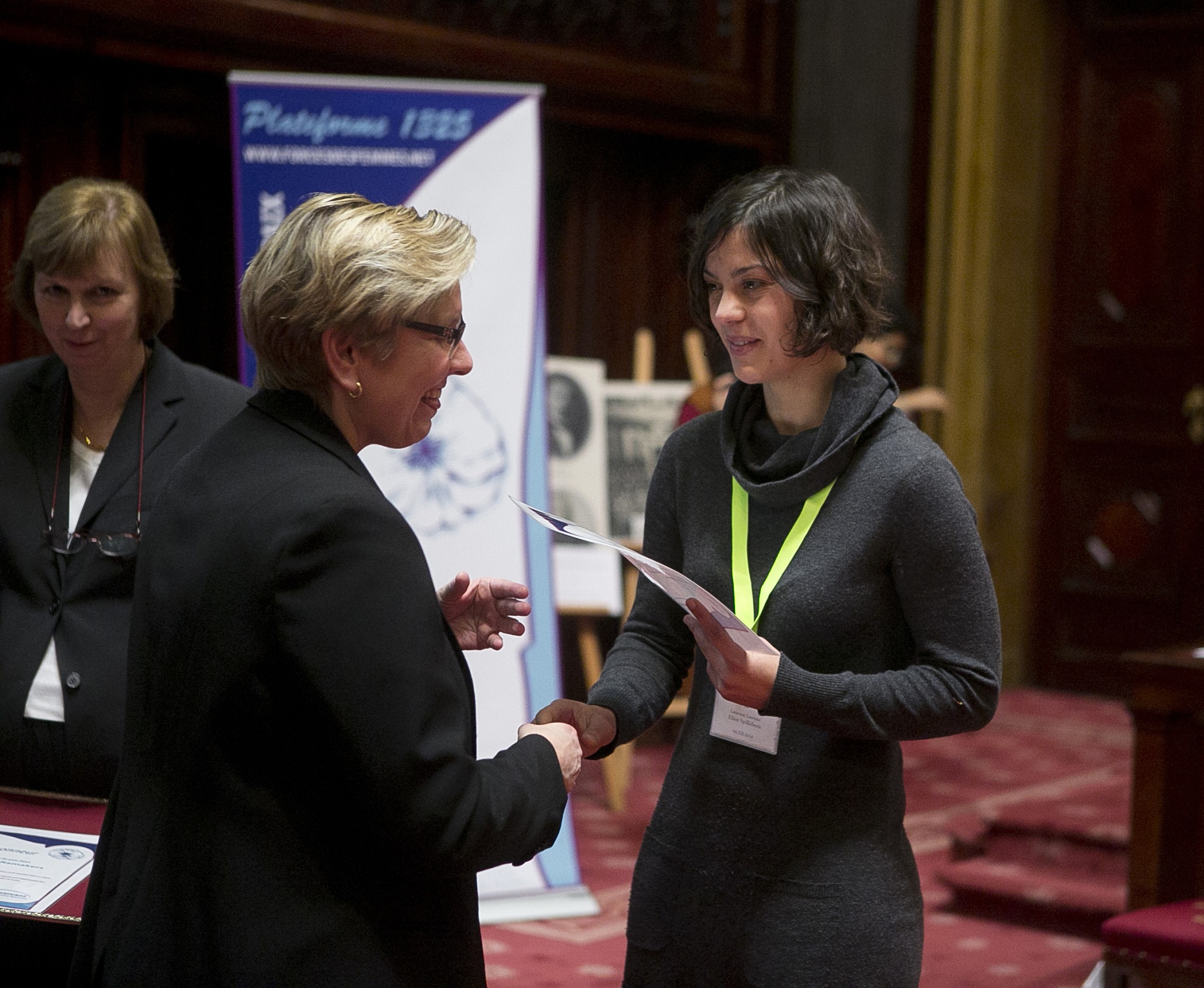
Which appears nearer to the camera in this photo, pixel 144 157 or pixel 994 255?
pixel 144 157

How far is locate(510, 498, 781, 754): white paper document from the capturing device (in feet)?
5.34

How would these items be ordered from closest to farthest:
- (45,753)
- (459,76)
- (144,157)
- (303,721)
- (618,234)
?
(303,721) → (45,753) → (144,157) → (459,76) → (618,234)

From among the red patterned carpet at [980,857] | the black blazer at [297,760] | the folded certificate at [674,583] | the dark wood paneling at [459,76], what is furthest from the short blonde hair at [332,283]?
the red patterned carpet at [980,857]

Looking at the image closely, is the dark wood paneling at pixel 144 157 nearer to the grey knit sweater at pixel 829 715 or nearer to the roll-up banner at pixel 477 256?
the roll-up banner at pixel 477 256

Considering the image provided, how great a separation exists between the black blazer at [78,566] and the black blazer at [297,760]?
1.03 meters

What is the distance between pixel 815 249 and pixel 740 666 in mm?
536

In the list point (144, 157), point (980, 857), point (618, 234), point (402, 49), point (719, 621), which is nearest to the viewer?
point (719, 621)

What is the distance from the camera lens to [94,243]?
2.57 meters

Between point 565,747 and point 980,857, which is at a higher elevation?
point 565,747

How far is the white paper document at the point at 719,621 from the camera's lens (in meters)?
1.63

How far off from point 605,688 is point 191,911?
0.65 meters

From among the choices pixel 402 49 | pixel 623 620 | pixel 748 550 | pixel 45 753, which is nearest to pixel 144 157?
pixel 402 49

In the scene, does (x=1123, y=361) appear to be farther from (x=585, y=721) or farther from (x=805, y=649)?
(x=585, y=721)

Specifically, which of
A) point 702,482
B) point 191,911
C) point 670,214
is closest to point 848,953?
point 702,482
